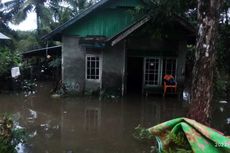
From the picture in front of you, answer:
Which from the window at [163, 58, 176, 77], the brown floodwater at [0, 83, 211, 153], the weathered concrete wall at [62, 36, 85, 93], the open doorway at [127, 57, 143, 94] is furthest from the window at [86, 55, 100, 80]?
the open doorway at [127, 57, 143, 94]

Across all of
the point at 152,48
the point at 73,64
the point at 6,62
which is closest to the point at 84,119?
the point at 73,64

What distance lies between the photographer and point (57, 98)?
13.0m

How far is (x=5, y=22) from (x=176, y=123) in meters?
27.0

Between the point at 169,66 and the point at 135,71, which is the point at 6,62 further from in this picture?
the point at 169,66

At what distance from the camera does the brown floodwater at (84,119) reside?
698cm

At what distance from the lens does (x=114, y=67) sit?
14.3 metres

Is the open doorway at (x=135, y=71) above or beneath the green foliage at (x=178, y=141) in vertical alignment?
above

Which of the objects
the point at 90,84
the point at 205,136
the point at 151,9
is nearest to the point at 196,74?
the point at 205,136

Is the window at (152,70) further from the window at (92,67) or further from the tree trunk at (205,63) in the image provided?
the tree trunk at (205,63)

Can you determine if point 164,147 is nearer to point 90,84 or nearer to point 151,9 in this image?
point 151,9

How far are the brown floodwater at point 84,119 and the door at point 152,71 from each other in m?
1.06

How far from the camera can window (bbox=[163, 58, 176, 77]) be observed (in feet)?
47.4

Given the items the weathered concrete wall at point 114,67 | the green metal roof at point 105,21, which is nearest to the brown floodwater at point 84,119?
the weathered concrete wall at point 114,67

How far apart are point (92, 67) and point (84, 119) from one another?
205 inches
